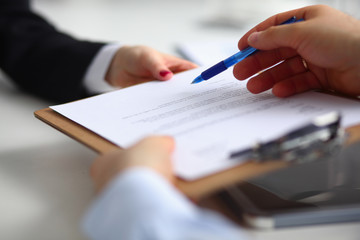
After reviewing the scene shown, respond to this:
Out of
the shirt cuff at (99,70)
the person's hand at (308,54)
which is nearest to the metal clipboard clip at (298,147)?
the person's hand at (308,54)

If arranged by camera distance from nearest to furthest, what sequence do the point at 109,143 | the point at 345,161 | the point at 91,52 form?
1. the point at 109,143
2. the point at 345,161
3. the point at 91,52

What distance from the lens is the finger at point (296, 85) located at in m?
0.62

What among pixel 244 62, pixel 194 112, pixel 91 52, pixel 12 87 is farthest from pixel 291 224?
pixel 12 87

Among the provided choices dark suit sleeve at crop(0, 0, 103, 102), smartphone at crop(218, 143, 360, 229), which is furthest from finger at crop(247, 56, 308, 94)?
dark suit sleeve at crop(0, 0, 103, 102)

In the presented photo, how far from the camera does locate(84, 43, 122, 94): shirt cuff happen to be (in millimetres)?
875

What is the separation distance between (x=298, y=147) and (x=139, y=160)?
151mm

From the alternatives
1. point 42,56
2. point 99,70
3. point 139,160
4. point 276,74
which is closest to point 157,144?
point 139,160

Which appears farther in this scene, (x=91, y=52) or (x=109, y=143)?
(x=91, y=52)

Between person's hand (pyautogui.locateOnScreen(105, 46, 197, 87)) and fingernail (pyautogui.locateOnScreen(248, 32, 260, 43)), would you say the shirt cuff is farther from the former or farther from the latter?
fingernail (pyautogui.locateOnScreen(248, 32, 260, 43))

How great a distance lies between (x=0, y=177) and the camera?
580 millimetres

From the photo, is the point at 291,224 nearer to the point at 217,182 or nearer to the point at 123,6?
the point at 217,182

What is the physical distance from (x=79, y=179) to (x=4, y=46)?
0.56 metres

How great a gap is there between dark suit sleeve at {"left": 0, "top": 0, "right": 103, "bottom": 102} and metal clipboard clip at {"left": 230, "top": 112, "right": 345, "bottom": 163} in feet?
1.68

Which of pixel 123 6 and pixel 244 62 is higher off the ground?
pixel 244 62
